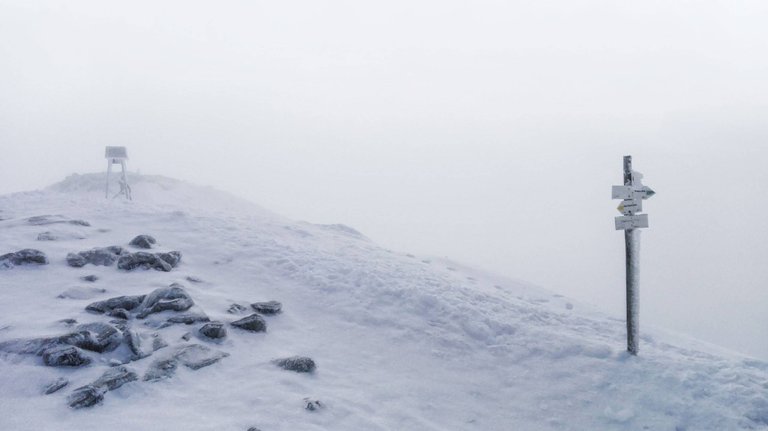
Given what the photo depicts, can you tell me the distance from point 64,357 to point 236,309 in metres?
3.41

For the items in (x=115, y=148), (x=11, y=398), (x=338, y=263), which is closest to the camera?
(x=11, y=398)

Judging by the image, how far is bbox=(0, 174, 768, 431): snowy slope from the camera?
809 centimetres

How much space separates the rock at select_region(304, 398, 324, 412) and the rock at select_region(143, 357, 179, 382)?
2106mm

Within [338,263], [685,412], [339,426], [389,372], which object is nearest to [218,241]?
[338,263]

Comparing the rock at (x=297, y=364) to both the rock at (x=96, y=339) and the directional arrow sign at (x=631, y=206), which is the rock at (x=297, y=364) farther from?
the directional arrow sign at (x=631, y=206)

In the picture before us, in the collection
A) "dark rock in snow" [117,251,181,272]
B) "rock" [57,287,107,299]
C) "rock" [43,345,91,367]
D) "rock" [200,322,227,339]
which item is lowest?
"rock" [43,345,91,367]

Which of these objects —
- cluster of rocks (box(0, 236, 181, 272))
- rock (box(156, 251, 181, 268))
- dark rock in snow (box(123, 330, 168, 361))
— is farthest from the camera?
rock (box(156, 251, 181, 268))

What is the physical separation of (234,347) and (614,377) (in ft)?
22.0

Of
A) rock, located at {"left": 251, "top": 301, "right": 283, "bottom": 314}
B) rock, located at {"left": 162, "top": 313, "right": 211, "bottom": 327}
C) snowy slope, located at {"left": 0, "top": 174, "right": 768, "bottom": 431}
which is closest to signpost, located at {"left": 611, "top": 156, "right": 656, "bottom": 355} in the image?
snowy slope, located at {"left": 0, "top": 174, "right": 768, "bottom": 431}

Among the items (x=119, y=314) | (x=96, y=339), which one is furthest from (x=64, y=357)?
(x=119, y=314)

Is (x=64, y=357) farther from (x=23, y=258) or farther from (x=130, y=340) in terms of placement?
(x=23, y=258)

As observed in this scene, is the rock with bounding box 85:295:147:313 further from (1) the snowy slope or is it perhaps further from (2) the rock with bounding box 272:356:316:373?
(2) the rock with bounding box 272:356:316:373

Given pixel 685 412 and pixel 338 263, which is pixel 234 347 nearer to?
pixel 338 263

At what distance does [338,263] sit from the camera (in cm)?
1497
